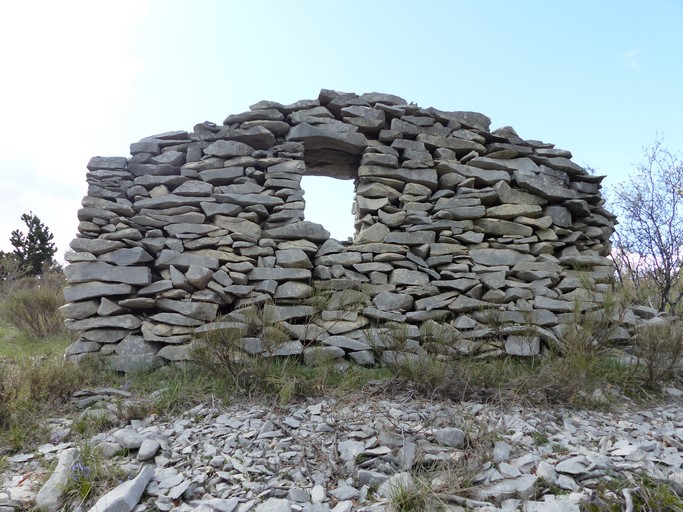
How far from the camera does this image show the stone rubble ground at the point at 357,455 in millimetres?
1996

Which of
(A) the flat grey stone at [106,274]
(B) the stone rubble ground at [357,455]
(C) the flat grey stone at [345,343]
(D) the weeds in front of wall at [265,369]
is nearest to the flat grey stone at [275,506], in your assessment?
(B) the stone rubble ground at [357,455]

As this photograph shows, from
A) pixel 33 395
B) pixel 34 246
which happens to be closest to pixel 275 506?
pixel 33 395

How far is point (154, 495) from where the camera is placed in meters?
2.09

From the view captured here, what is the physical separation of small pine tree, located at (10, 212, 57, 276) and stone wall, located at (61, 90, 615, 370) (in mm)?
9954

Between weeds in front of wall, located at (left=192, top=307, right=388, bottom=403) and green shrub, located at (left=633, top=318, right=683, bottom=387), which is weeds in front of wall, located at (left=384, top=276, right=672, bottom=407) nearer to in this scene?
green shrub, located at (left=633, top=318, right=683, bottom=387)

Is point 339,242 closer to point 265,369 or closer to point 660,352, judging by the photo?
point 265,369

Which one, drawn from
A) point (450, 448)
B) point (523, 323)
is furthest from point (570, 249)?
point (450, 448)

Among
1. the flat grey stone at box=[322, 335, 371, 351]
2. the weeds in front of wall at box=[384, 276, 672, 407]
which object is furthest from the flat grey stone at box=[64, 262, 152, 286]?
the weeds in front of wall at box=[384, 276, 672, 407]

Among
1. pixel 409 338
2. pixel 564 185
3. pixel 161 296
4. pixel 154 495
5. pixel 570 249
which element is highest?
pixel 564 185

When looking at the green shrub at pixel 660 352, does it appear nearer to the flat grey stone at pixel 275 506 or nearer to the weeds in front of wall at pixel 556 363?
the weeds in front of wall at pixel 556 363

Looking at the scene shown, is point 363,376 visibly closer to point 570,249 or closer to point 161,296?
point 161,296

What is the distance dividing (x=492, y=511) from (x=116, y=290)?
145 inches

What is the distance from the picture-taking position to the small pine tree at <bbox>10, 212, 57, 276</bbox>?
12.4 metres

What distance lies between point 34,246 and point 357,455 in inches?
547
